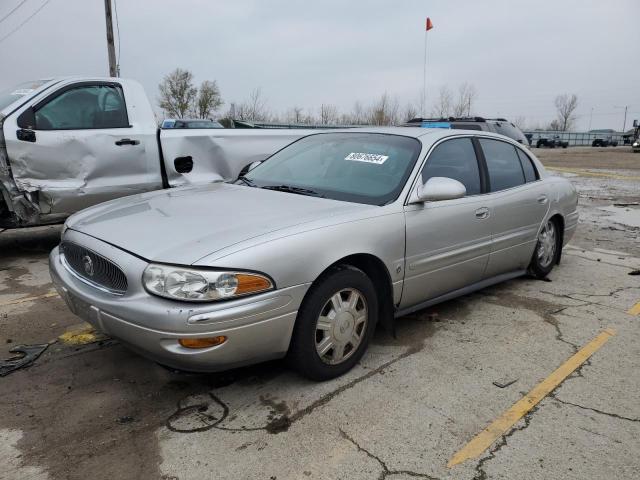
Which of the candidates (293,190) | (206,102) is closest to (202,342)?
(293,190)

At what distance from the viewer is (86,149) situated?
5.71 m

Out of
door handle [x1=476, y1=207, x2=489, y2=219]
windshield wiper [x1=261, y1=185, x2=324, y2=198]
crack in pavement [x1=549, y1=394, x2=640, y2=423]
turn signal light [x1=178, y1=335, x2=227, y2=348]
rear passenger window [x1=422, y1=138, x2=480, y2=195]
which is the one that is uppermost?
Result: rear passenger window [x1=422, y1=138, x2=480, y2=195]

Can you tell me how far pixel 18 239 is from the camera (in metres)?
6.97

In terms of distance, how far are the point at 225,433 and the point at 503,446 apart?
1385 mm

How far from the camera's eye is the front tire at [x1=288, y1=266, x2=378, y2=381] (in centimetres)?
284

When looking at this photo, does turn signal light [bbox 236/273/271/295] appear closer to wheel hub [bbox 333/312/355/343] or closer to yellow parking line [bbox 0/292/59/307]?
wheel hub [bbox 333/312/355/343]

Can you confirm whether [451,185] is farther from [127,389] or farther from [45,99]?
[45,99]

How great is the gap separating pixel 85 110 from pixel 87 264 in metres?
3.52

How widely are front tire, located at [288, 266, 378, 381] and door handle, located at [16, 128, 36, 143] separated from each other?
4120 mm

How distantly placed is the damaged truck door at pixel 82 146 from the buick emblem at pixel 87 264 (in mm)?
2997

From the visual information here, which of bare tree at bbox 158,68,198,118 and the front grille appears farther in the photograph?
bare tree at bbox 158,68,198,118

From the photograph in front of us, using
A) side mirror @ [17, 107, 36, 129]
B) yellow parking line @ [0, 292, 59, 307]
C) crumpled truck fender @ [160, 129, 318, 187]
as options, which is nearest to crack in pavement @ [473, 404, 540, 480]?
yellow parking line @ [0, 292, 59, 307]

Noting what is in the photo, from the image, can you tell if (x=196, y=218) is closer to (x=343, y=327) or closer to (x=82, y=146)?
(x=343, y=327)

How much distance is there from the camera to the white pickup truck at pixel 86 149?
539 centimetres
